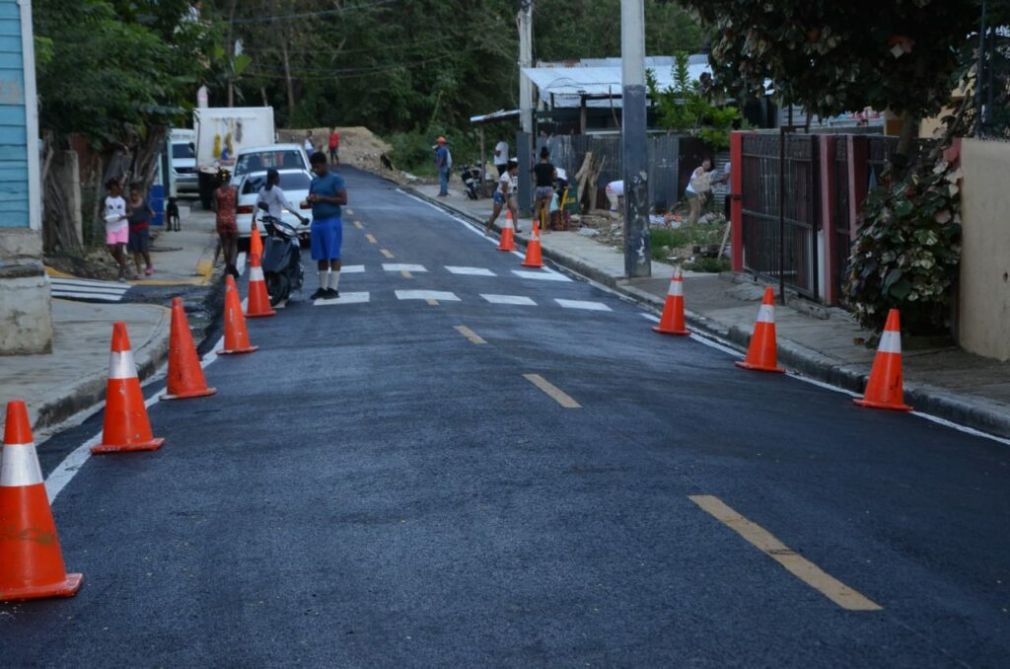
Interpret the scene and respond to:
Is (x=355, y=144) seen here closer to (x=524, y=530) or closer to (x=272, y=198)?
(x=272, y=198)

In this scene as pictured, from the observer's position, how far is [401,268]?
1033 inches

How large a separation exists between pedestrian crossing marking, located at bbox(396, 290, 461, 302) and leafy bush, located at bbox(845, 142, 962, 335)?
718cm

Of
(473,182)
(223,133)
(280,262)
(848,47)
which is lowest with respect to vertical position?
(280,262)

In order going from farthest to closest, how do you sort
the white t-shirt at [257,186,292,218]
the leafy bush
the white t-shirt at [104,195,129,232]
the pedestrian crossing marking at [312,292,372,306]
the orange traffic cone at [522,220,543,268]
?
the orange traffic cone at [522,220,543,268]
the white t-shirt at [104,195,129,232]
the white t-shirt at [257,186,292,218]
the pedestrian crossing marking at [312,292,372,306]
the leafy bush

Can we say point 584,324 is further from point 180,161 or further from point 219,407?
point 180,161

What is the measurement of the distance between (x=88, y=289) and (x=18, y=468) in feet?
53.6

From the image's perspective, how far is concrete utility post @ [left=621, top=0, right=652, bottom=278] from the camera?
24.7 meters

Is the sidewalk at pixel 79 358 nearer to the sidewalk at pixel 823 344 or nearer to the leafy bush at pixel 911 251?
the sidewalk at pixel 823 344

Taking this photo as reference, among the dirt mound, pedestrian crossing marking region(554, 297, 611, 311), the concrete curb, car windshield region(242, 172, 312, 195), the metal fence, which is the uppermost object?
the dirt mound

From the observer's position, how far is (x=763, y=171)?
22109 millimetres

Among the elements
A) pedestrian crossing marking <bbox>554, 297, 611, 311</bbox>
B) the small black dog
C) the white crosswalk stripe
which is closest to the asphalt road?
pedestrian crossing marking <bbox>554, 297, 611, 311</bbox>

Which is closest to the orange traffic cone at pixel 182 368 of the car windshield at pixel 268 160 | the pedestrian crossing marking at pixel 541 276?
the pedestrian crossing marking at pixel 541 276

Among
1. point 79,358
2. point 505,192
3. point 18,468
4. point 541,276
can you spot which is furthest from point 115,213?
point 18,468

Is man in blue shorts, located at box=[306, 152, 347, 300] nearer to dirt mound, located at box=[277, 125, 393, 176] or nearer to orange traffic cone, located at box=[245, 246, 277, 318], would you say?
orange traffic cone, located at box=[245, 246, 277, 318]
